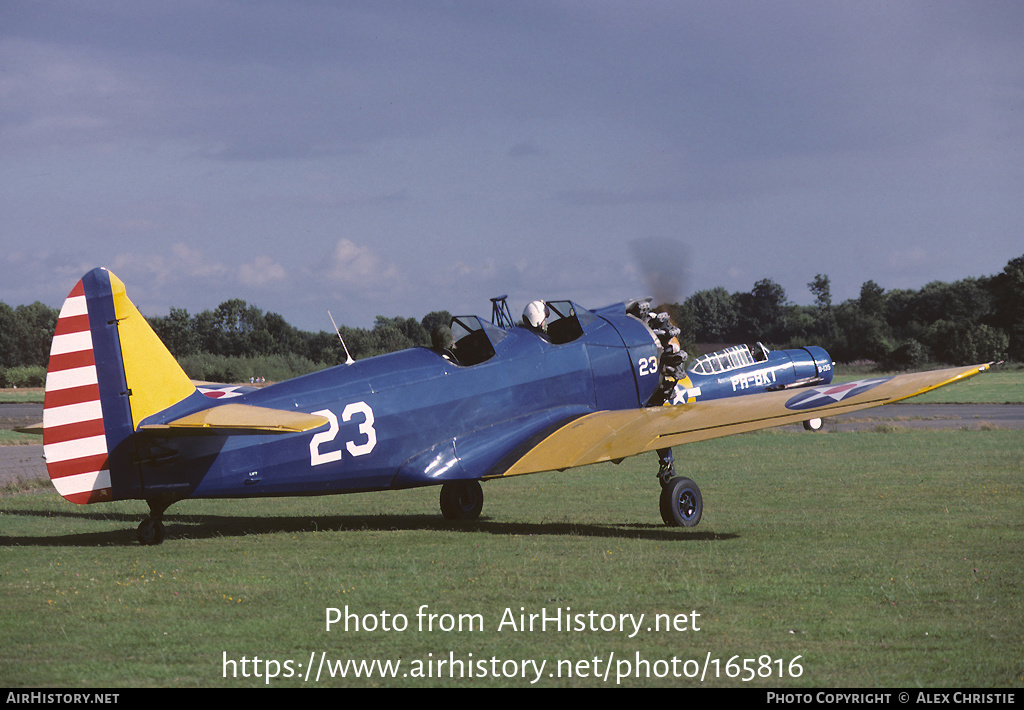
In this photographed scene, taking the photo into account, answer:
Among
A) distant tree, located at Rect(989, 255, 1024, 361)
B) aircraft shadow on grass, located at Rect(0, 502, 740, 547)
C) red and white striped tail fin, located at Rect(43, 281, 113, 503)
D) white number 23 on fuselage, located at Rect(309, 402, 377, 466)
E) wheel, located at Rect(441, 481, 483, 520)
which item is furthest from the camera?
distant tree, located at Rect(989, 255, 1024, 361)

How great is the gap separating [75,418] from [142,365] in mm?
892

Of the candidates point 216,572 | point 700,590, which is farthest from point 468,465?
point 700,590

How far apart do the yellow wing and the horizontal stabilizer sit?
2669 millimetres

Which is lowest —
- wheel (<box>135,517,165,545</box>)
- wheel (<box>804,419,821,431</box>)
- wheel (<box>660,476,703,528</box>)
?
wheel (<box>804,419,821,431</box>)

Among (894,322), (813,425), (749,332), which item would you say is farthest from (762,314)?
(813,425)

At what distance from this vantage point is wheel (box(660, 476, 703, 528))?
41.3ft

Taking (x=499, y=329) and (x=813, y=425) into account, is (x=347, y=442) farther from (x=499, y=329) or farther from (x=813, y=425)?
(x=813, y=425)

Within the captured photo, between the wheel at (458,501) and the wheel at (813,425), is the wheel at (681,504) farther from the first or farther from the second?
the wheel at (813,425)

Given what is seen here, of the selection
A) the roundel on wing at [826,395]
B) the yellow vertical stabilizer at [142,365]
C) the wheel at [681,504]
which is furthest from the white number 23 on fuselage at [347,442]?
the roundel on wing at [826,395]

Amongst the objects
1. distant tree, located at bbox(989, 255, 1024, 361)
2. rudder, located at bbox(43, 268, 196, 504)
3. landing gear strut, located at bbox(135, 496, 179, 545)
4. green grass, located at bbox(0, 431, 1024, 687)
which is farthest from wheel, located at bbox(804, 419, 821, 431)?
distant tree, located at bbox(989, 255, 1024, 361)

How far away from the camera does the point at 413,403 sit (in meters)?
12.6

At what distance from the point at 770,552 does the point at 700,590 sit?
2.22 m

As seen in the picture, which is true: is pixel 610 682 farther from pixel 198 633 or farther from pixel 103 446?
pixel 103 446

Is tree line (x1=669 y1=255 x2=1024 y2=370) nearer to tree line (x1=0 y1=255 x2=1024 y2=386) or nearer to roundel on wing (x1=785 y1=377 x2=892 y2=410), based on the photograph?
tree line (x1=0 y1=255 x2=1024 y2=386)
